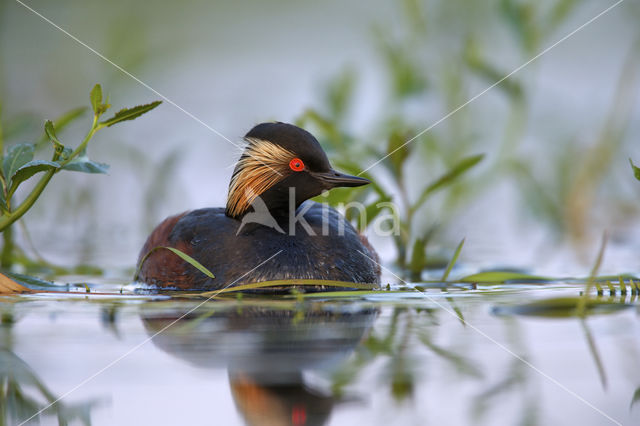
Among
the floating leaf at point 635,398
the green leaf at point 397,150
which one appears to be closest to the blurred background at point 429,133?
the green leaf at point 397,150

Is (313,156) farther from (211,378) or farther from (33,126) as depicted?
(211,378)

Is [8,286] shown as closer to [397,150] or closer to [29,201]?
[29,201]

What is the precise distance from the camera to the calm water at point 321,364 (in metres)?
2.20

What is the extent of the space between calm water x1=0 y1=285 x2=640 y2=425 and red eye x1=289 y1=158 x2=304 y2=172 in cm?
178

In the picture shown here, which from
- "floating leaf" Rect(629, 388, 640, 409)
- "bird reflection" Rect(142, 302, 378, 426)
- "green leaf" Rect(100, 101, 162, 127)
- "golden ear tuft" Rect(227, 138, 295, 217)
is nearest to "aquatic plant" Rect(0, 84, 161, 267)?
"green leaf" Rect(100, 101, 162, 127)

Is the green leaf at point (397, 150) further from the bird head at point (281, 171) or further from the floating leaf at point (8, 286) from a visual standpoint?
the floating leaf at point (8, 286)

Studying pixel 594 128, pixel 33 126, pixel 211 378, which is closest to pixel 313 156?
pixel 33 126

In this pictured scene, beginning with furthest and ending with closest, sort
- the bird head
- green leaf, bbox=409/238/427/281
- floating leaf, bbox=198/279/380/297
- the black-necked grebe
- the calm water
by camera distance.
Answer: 1. green leaf, bbox=409/238/427/281
2. the bird head
3. the black-necked grebe
4. floating leaf, bbox=198/279/380/297
5. the calm water

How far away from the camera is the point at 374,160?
6758 millimetres

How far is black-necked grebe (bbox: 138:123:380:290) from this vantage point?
17.8ft

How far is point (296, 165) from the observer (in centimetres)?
568

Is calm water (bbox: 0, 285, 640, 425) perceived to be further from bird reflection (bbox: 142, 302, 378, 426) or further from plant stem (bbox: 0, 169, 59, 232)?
plant stem (bbox: 0, 169, 59, 232)

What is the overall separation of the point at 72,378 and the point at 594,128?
298 inches

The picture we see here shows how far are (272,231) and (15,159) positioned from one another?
2000 mm
